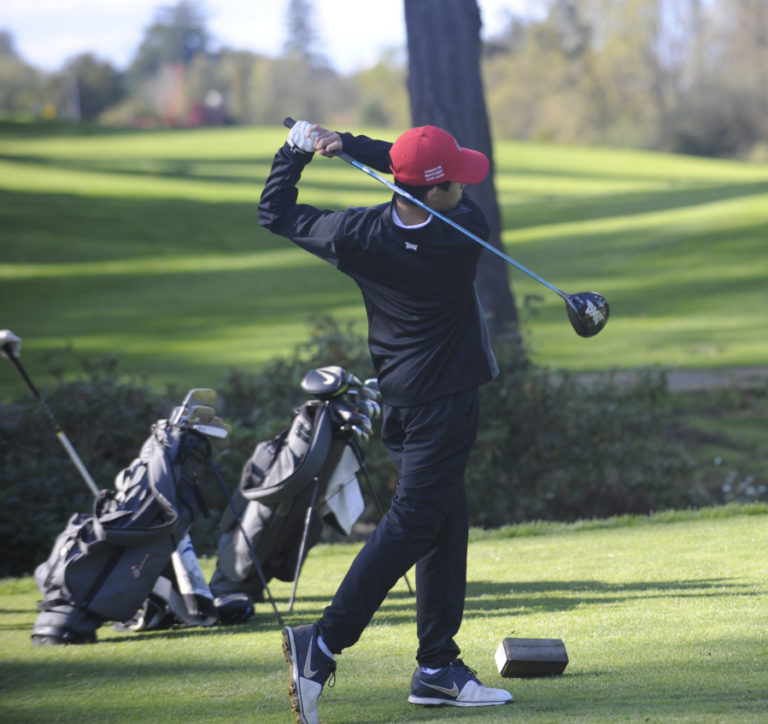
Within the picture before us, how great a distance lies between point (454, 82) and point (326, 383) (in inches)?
209

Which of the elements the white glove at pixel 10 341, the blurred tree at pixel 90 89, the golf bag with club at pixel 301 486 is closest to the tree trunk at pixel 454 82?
the golf bag with club at pixel 301 486

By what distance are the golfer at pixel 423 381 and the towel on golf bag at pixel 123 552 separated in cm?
151

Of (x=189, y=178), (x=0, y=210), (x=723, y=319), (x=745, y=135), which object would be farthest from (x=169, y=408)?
(x=745, y=135)

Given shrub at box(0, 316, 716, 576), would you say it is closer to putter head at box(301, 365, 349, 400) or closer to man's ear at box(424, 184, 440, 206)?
putter head at box(301, 365, 349, 400)

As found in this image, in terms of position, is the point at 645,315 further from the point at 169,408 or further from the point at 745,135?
the point at 745,135

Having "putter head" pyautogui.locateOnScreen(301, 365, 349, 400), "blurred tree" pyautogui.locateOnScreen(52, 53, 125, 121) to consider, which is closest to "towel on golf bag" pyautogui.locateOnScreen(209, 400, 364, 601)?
"putter head" pyautogui.locateOnScreen(301, 365, 349, 400)

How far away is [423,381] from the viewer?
3.77 m

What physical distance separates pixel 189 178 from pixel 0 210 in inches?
366

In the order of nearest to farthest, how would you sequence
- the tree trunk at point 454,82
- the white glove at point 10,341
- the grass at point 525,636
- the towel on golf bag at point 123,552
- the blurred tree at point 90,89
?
the grass at point 525,636
the towel on golf bag at point 123,552
the white glove at point 10,341
the tree trunk at point 454,82
the blurred tree at point 90,89

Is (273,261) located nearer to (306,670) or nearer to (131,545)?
(131,545)

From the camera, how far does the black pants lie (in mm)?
3752

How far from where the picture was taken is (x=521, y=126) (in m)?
74.8

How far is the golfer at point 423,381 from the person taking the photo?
3.75 m

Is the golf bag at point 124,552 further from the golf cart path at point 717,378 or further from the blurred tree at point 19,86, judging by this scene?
the blurred tree at point 19,86
